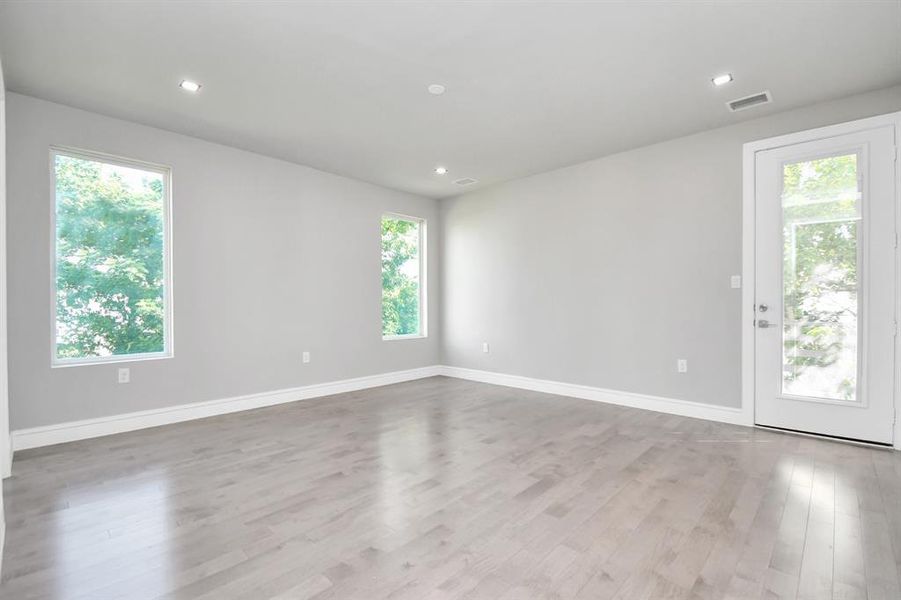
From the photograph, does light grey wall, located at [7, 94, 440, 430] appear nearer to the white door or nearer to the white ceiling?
the white ceiling

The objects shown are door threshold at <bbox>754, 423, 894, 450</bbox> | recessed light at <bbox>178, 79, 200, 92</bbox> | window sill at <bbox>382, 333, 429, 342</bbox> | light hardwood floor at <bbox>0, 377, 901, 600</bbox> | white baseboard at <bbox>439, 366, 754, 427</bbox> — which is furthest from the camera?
window sill at <bbox>382, 333, 429, 342</bbox>

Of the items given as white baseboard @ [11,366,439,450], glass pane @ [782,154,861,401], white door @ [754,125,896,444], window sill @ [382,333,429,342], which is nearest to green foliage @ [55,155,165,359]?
white baseboard @ [11,366,439,450]

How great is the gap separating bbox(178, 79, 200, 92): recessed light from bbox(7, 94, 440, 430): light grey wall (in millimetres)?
1072

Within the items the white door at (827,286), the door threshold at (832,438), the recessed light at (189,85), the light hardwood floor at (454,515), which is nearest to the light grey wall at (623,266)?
the white door at (827,286)

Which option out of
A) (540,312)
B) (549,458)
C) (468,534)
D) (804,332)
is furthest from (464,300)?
(468,534)

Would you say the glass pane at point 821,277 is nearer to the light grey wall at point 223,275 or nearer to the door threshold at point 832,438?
the door threshold at point 832,438

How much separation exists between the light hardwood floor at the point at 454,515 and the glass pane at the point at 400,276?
8.26 feet

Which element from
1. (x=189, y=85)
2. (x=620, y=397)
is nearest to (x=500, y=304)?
(x=620, y=397)

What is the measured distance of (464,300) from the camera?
6363 millimetres

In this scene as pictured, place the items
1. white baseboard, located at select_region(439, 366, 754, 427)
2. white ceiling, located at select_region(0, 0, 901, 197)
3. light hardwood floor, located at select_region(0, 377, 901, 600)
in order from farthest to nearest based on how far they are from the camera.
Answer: white baseboard, located at select_region(439, 366, 754, 427)
white ceiling, located at select_region(0, 0, 901, 197)
light hardwood floor, located at select_region(0, 377, 901, 600)

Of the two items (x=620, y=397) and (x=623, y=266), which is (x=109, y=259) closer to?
(x=623, y=266)

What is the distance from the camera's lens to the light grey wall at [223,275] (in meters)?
3.35

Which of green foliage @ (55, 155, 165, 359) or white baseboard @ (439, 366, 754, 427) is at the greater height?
green foliage @ (55, 155, 165, 359)

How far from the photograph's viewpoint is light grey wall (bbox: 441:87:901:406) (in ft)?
13.0
